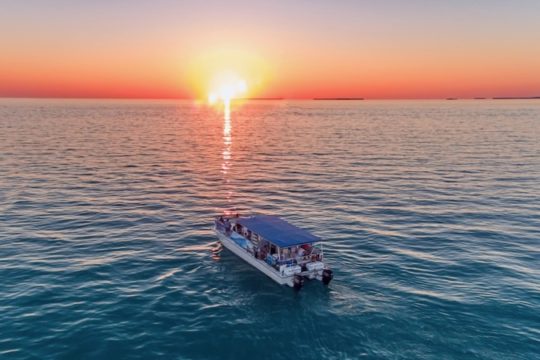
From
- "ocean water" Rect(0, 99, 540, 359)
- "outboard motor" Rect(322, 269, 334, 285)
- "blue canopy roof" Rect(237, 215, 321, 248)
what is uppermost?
"blue canopy roof" Rect(237, 215, 321, 248)

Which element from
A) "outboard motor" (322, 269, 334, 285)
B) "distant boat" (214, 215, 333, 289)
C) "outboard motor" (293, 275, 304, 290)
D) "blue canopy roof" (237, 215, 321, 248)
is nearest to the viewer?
"outboard motor" (293, 275, 304, 290)

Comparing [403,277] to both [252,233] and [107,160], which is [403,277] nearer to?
[252,233]

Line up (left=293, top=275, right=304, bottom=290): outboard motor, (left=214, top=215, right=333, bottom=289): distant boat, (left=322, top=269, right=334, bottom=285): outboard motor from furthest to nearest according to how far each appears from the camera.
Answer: (left=214, top=215, right=333, bottom=289): distant boat < (left=322, top=269, right=334, bottom=285): outboard motor < (left=293, top=275, right=304, bottom=290): outboard motor

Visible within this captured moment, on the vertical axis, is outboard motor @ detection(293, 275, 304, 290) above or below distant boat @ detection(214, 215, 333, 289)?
below

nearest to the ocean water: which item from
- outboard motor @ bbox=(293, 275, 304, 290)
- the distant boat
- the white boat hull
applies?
outboard motor @ bbox=(293, 275, 304, 290)

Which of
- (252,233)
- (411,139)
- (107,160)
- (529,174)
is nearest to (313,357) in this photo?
(252,233)

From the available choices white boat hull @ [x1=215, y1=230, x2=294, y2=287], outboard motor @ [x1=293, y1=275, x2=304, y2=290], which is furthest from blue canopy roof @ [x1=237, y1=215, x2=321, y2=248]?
outboard motor @ [x1=293, y1=275, x2=304, y2=290]

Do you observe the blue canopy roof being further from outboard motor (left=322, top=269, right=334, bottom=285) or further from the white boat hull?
outboard motor (left=322, top=269, right=334, bottom=285)

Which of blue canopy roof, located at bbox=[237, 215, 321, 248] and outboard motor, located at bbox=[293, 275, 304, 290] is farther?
blue canopy roof, located at bbox=[237, 215, 321, 248]

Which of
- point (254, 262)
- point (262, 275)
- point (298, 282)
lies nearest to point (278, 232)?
point (254, 262)
